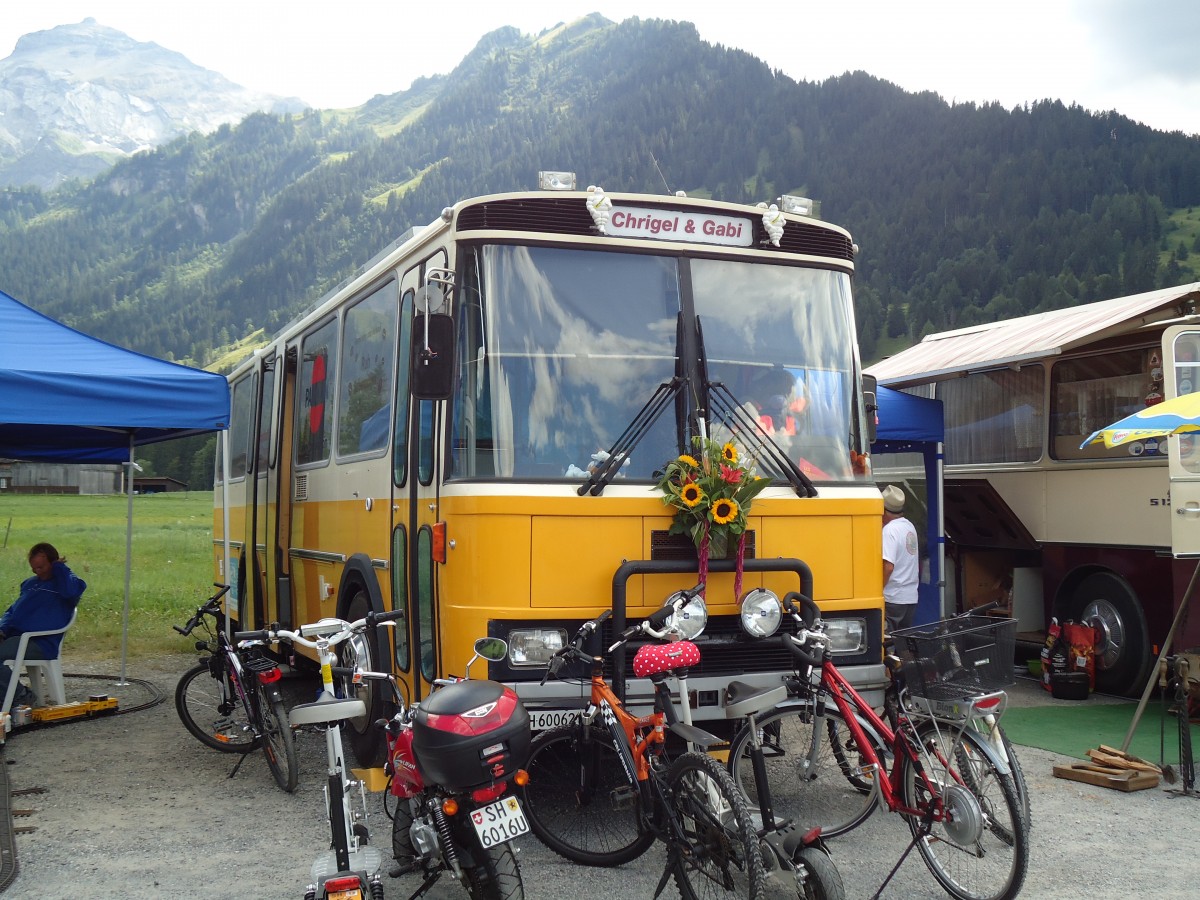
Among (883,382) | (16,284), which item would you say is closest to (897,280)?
(883,382)

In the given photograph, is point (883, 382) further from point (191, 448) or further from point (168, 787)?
point (191, 448)

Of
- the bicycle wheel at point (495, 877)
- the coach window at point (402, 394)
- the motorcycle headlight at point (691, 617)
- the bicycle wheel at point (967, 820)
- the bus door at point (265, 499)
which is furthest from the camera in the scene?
the bus door at point (265, 499)

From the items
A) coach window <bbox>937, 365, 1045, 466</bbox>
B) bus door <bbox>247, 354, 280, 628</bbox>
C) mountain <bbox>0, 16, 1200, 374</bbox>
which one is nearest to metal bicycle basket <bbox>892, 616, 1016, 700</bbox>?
bus door <bbox>247, 354, 280, 628</bbox>

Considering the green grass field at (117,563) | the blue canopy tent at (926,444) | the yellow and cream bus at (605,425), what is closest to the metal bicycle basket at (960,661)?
the yellow and cream bus at (605,425)

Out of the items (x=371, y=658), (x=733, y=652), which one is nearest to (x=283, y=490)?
(x=371, y=658)

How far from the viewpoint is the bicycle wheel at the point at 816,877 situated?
14.6 feet

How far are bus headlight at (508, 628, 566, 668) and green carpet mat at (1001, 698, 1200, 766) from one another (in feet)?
13.8

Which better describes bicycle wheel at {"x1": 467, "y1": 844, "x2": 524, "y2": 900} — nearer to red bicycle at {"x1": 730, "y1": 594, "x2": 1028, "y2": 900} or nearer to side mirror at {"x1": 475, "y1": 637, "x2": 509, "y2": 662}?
side mirror at {"x1": 475, "y1": 637, "x2": 509, "y2": 662}

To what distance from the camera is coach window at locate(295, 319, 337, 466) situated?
28.0 feet

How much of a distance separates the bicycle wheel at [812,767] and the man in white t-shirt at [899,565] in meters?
4.07

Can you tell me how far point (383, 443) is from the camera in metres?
7.07

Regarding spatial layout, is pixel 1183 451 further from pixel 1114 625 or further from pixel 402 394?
pixel 402 394

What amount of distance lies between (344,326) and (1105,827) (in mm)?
5634

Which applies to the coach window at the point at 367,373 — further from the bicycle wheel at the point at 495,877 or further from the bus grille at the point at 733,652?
the bicycle wheel at the point at 495,877
